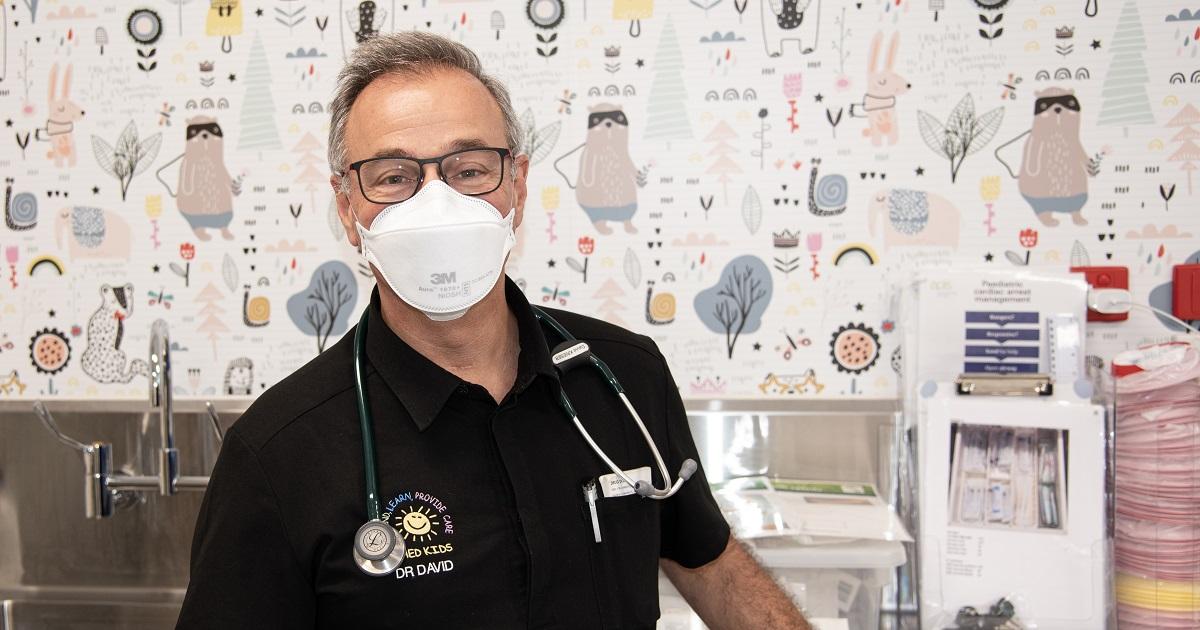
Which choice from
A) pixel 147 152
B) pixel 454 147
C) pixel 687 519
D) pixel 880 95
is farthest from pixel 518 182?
pixel 147 152

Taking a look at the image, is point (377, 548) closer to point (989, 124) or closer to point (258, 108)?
point (258, 108)

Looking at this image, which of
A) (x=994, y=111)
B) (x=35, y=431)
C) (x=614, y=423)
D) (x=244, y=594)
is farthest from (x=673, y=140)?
(x=35, y=431)

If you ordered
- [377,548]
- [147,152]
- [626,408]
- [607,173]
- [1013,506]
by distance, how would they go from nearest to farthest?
[377,548]
[626,408]
[1013,506]
[607,173]
[147,152]

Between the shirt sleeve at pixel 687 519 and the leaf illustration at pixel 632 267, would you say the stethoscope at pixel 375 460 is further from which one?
the leaf illustration at pixel 632 267

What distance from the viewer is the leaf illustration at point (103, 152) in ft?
6.04

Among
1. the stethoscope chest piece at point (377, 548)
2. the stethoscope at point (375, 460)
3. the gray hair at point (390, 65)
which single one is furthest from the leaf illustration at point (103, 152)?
the stethoscope chest piece at point (377, 548)

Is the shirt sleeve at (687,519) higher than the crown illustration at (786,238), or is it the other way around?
the crown illustration at (786,238)

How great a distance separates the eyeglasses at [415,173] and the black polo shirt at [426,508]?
A: 0.52 ft

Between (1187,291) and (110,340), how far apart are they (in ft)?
7.17

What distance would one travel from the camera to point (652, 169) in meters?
1.72

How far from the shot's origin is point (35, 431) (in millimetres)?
1855

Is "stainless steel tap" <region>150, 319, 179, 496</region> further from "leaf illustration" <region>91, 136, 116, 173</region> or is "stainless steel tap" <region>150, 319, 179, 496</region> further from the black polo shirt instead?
the black polo shirt

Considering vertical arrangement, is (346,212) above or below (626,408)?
above

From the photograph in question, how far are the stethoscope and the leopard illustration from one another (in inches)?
38.1
